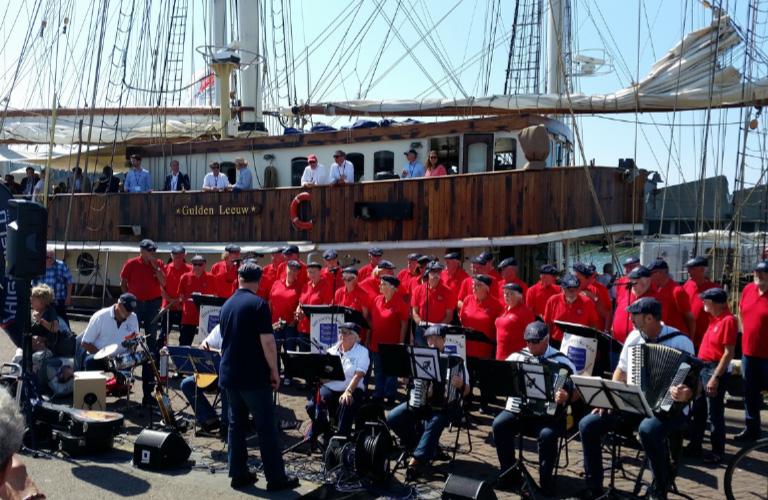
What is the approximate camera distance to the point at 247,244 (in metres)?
16.8

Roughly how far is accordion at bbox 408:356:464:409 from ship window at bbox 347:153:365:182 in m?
9.27

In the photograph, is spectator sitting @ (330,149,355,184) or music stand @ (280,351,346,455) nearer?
music stand @ (280,351,346,455)

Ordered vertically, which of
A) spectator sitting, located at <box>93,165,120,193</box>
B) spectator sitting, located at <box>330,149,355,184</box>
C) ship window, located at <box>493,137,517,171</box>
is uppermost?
ship window, located at <box>493,137,517,171</box>

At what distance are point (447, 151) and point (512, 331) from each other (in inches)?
287

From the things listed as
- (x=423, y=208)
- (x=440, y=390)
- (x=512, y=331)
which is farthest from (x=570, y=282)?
(x=423, y=208)

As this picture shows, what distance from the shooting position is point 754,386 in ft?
26.9

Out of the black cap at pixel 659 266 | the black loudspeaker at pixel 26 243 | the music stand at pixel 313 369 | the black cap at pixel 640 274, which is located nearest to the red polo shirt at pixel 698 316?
the black cap at pixel 659 266

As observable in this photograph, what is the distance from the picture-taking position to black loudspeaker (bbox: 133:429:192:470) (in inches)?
285

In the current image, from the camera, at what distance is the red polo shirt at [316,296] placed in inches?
439

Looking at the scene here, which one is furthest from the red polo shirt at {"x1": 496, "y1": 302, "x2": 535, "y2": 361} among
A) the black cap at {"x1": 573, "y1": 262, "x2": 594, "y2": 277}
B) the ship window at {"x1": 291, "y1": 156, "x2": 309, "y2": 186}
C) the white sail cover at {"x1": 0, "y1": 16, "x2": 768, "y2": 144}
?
the ship window at {"x1": 291, "y1": 156, "x2": 309, "y2": 186}

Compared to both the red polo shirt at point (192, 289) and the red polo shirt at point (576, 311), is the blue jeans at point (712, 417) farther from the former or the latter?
the red polo shirt at point (192, 289)

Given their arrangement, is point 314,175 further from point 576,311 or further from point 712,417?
point 712,417

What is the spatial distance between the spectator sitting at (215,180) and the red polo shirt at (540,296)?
8963 millimetres

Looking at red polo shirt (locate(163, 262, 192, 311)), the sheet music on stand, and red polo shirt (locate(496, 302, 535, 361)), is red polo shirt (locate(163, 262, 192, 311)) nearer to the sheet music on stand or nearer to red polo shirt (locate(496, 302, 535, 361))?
red polo shirt (locate(496, 302, 535, 361))
